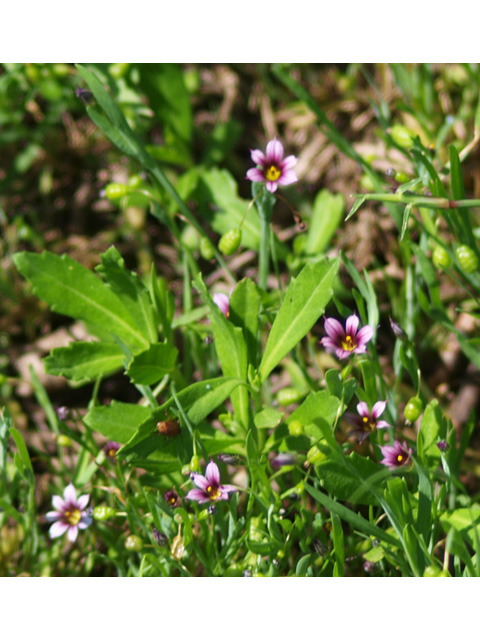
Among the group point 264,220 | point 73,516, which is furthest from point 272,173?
point 73,516

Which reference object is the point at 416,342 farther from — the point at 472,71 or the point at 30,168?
the point at 30,168

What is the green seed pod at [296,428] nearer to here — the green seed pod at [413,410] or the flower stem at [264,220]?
the green seed pod at [413,410]

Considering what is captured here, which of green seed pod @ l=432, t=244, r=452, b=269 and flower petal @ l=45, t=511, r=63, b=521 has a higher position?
green seed pod @ l=432, t=244, r=452, b=269

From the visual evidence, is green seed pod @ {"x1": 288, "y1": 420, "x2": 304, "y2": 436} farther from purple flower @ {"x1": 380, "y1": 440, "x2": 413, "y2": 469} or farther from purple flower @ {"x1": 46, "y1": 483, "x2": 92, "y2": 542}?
purple flower @ {"x1": 46, "y1": 483, "x2": 92, "y2": 542}

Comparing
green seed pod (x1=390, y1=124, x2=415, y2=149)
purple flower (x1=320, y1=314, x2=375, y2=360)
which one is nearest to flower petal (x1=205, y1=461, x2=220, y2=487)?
purple flower (x1=320, y1=314, x2=375, y2=360)

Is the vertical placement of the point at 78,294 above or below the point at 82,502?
above

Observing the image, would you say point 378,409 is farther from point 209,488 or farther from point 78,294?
point 78,294

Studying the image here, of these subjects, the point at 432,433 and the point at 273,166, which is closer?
the point at 432,433
